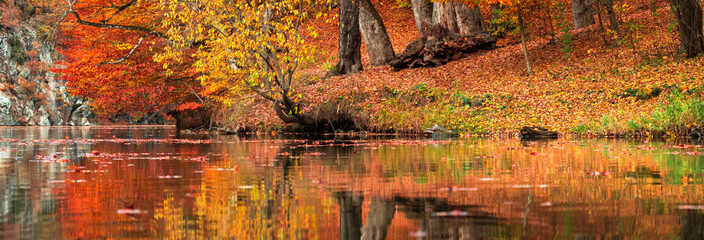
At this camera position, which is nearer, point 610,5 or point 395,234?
point 395,234

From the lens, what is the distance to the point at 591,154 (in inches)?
418

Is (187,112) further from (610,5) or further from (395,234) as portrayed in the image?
(395,234)

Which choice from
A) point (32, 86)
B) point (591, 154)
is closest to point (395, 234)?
point (591, 154)

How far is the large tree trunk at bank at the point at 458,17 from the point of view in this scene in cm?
2970

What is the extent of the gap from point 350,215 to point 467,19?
2640cm

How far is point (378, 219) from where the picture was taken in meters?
4.43

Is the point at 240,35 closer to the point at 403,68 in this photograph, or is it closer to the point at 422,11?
the point at 403,68

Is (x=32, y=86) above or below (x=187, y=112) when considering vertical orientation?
above

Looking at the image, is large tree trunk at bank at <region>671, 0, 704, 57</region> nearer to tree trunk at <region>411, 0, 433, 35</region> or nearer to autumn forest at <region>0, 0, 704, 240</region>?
autumn forest at <region>0, 0, 704, 240</region>

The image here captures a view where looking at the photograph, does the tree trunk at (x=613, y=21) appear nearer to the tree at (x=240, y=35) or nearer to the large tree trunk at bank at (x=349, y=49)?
the large tree trunk at bank at (x=349, y=49)

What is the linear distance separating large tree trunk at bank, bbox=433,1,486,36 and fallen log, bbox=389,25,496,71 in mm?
574

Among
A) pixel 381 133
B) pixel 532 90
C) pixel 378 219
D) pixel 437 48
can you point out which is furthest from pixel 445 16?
pixel 378 219

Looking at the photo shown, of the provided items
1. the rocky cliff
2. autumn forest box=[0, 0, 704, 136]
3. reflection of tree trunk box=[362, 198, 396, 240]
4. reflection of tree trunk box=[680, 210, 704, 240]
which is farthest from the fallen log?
the rocky cliff

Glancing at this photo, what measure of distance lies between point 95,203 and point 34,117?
205 feet
